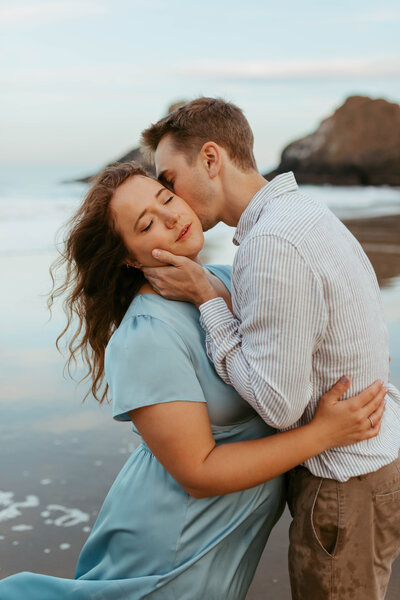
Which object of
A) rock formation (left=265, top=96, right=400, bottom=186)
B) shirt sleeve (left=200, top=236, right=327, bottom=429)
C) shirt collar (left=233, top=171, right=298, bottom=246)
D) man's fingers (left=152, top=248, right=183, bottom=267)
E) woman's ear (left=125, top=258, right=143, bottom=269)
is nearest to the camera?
shirt sleeve (left=200, top=236, right=327, bottom=429)

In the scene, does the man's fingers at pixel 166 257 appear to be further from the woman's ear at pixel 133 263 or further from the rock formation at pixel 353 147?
the rock formation at pixel 353 147

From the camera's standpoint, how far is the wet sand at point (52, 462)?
3057mm

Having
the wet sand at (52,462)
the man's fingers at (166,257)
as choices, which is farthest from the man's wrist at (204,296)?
the wet sand at (52,462)

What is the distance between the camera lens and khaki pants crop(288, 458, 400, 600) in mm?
2074

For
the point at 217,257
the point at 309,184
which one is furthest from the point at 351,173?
the point at 217,257

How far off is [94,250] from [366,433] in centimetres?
102

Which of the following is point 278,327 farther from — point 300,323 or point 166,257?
point 166,257

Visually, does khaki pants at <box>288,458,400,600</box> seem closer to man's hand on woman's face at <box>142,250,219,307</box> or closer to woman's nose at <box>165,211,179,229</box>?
man's hand on woman's face at <box>142,250,219,307</box>

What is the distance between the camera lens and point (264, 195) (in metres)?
2.18

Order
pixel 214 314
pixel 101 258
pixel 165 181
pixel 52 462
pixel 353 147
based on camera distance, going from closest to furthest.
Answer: pixel 214 314, pixel 101 258, pixel 165 181, pixel 52 462, pixel 353 147

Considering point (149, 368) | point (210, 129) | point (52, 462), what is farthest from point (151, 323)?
point (52, 462)

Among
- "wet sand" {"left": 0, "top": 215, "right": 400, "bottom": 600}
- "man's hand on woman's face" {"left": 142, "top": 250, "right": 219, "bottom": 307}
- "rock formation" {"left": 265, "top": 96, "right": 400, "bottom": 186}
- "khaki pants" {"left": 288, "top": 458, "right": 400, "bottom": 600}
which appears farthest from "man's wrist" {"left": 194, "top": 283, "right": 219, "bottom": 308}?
"rock formation" {"left": 265, "top": 96, "right": 400, "bottom": 186}

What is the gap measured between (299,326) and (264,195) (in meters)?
0.52

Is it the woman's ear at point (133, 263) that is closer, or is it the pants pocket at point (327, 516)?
the pants pocket at point (327, 516)
